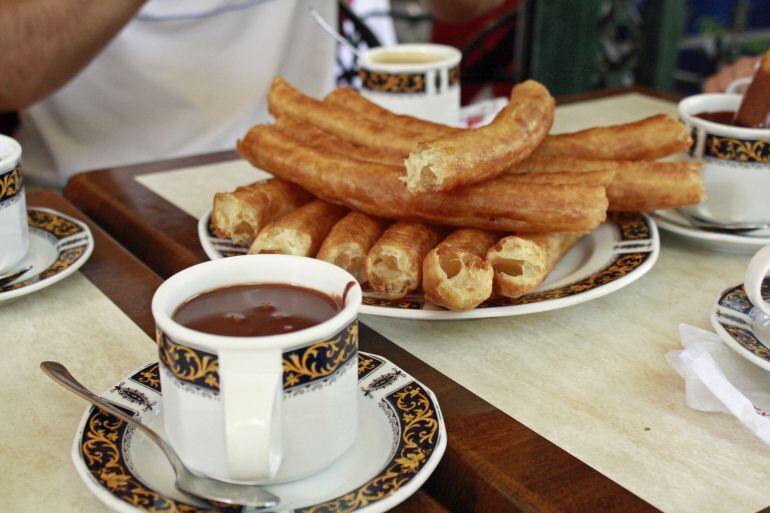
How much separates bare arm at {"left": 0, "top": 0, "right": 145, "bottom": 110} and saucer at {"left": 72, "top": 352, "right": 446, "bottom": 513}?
1.10m

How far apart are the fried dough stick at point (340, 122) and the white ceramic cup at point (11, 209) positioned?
1.24ft

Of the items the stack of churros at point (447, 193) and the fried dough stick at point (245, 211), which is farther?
the fried dough stick at point (245, 211)

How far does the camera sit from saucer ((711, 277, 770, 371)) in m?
0.74

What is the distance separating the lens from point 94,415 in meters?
0.63

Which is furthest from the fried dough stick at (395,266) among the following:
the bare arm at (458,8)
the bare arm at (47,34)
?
the bare arm at (458,8)

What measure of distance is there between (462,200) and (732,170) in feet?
1.29

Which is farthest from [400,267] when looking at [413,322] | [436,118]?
[436,118]

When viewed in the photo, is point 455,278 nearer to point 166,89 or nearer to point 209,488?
point 209,488

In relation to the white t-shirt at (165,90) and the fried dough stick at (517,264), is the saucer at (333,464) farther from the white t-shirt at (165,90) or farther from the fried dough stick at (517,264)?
the white t-shirt at (165,90)

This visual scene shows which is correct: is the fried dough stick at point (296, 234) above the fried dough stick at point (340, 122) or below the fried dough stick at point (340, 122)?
below

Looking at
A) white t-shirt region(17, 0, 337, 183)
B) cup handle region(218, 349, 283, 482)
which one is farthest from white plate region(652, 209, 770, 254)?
white t-shirt region(17, 0, 337, 183)

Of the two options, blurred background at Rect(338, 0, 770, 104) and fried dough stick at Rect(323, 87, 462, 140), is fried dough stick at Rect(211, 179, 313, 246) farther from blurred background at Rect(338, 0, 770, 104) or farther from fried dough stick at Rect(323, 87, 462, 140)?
blurred background at Rect(338, 0, 770, 104)

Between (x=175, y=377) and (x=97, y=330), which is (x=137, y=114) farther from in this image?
(x=175, y=377)

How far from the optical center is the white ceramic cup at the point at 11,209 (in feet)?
2.94
